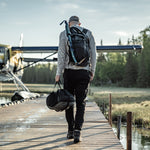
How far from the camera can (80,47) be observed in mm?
3613

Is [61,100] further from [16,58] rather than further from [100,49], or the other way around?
[16,58]

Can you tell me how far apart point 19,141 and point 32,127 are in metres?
1.26

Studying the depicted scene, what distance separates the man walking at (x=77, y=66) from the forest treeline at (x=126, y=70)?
44.9 meters

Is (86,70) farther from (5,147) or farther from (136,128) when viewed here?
(136,128)

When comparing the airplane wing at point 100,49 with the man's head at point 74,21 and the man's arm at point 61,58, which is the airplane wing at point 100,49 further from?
the man's arm at point 61,58

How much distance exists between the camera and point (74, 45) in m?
3.62

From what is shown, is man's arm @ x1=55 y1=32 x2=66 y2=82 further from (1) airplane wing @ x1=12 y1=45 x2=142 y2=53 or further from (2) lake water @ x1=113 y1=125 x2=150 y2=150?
(1) airplane wing @ x1=12 y1=45 x2=142 y2=53

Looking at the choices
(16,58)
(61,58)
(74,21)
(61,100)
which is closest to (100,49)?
(16,58)

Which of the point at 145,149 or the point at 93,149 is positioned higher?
the point at 93,149

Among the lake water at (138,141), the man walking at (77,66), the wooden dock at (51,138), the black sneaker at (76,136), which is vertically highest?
the man walking at (77,66)

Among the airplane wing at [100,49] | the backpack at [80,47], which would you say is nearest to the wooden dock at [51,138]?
the backpack at [80,47]

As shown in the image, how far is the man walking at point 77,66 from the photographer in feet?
12.0

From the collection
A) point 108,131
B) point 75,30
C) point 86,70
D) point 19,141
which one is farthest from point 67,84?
point 108,131

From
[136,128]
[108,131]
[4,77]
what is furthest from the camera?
[4,77]
